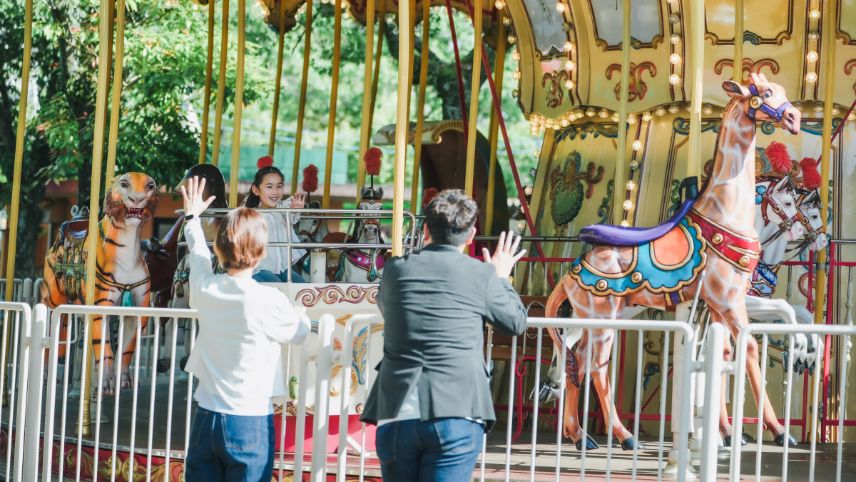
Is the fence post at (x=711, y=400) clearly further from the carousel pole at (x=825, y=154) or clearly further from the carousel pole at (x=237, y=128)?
the carousel pole at (x=237, y=128)

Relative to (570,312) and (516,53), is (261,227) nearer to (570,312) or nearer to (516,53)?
(570,312)

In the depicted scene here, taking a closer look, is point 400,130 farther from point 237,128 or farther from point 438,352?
point 237,128

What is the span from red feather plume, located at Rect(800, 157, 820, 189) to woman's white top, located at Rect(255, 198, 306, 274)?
366cm

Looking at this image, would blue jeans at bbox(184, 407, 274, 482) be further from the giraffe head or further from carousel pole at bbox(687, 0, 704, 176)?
the giraffe head

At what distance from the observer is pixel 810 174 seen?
8.48 metres

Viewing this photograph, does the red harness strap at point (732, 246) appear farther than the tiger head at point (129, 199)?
No

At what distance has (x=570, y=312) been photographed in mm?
8961

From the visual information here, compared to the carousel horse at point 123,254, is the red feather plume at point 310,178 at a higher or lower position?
higher

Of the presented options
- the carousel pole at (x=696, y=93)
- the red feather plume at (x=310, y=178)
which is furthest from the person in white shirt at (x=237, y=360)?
the red feather plume at (x=310, y=178)

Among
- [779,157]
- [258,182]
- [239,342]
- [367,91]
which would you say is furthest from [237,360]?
[367,91]

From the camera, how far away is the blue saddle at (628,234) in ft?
23.4

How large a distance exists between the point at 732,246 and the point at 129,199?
465 cm

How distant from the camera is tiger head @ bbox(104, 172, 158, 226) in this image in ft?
29.9

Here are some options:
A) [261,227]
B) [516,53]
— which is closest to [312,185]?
[516,53]
